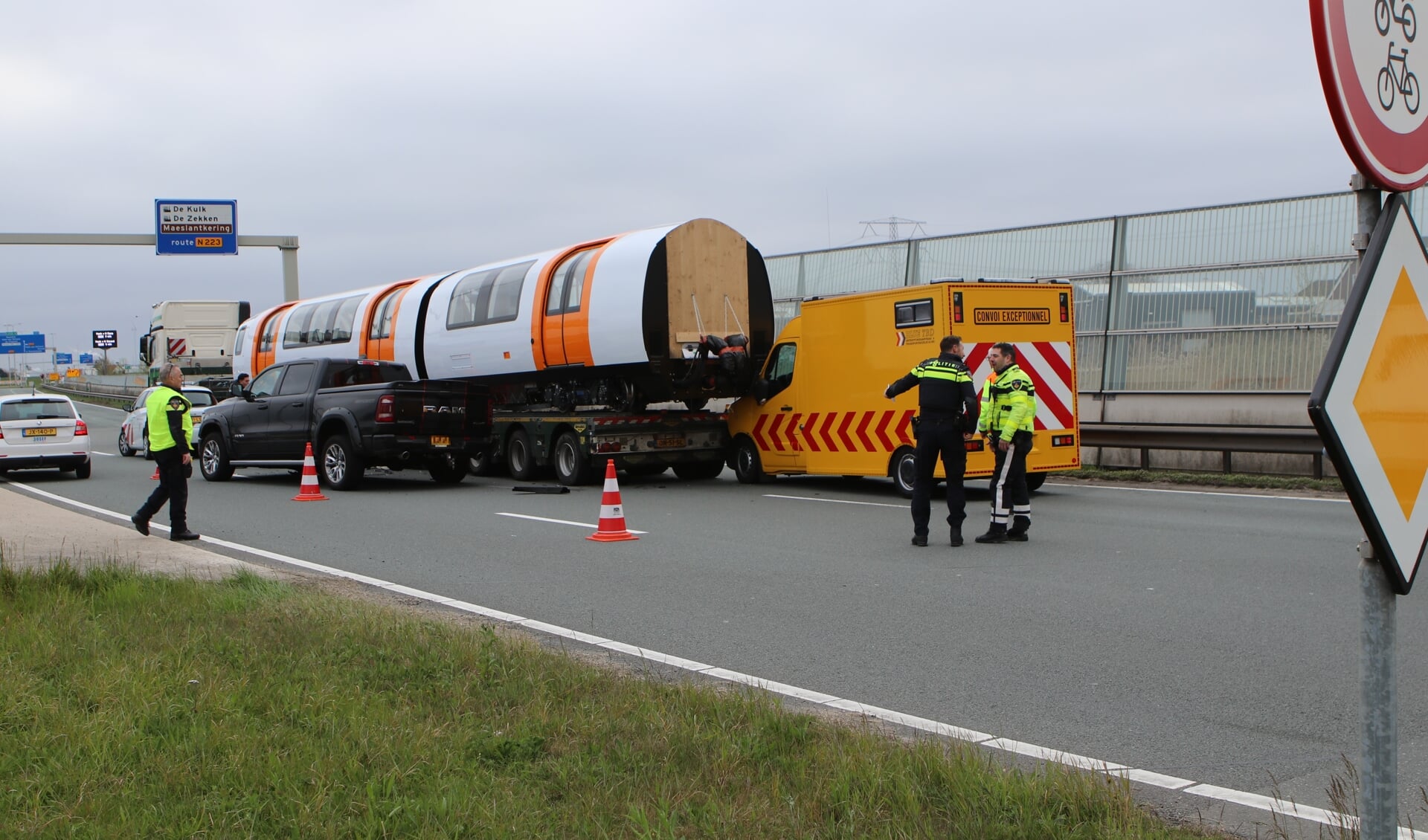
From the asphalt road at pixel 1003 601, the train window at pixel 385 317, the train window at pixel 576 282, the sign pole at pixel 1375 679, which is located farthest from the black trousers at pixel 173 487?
the sign pole at pixel 1375 679

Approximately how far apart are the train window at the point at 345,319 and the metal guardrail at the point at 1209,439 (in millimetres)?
13391

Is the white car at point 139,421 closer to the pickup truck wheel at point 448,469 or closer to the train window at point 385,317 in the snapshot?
the train window at point 385,317

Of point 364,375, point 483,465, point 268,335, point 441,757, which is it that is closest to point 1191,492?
point 483,465

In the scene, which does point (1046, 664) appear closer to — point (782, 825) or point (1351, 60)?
point (782, 825)

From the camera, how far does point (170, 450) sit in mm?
12289

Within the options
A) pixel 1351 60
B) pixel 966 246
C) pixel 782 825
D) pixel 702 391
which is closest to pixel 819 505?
pixel 702 391

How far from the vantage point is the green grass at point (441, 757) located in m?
3.94

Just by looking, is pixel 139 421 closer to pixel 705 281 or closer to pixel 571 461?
pixel 571 461

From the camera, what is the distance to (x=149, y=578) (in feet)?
28.3

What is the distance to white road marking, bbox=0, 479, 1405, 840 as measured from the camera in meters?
4.38

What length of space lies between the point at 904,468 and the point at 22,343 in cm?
10262

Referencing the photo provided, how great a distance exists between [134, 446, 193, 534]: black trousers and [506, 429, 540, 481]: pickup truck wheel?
734 cm

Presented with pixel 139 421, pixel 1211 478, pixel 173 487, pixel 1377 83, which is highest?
pixel 1377 83

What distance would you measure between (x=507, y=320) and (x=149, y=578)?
36.6 ft
